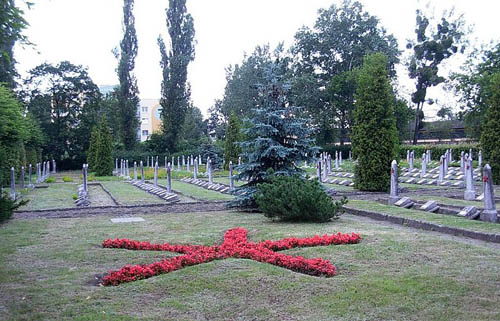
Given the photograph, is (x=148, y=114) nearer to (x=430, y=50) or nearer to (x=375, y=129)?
(x=430, y=50)

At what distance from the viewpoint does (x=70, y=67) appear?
53.4 meters

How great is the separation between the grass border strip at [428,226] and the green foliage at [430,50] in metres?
40.6

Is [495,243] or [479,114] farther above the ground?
[479,114]

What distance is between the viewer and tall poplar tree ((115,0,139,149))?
54.7 metres

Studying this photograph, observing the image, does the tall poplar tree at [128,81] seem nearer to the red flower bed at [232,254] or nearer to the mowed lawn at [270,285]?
the mowed lawn at [270,285]

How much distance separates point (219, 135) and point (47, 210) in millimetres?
53224

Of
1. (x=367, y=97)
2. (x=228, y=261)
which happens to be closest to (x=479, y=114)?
(x=367, y=97)

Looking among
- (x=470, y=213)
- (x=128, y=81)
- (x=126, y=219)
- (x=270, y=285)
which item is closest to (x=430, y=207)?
(x=470, y=213)

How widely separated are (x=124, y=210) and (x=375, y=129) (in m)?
10.7

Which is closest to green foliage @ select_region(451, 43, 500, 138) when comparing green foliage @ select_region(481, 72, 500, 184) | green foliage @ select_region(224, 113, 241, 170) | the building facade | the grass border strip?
green foliage @ select_region(481, 72, 500, 184)

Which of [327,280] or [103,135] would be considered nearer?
[327,280]

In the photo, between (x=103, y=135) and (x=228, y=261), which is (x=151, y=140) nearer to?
(x=103, y=135)

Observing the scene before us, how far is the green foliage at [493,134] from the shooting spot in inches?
827

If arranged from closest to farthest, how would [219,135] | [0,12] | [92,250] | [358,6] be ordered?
[0,12]
[92,250]
[358,6]
[219,135]
